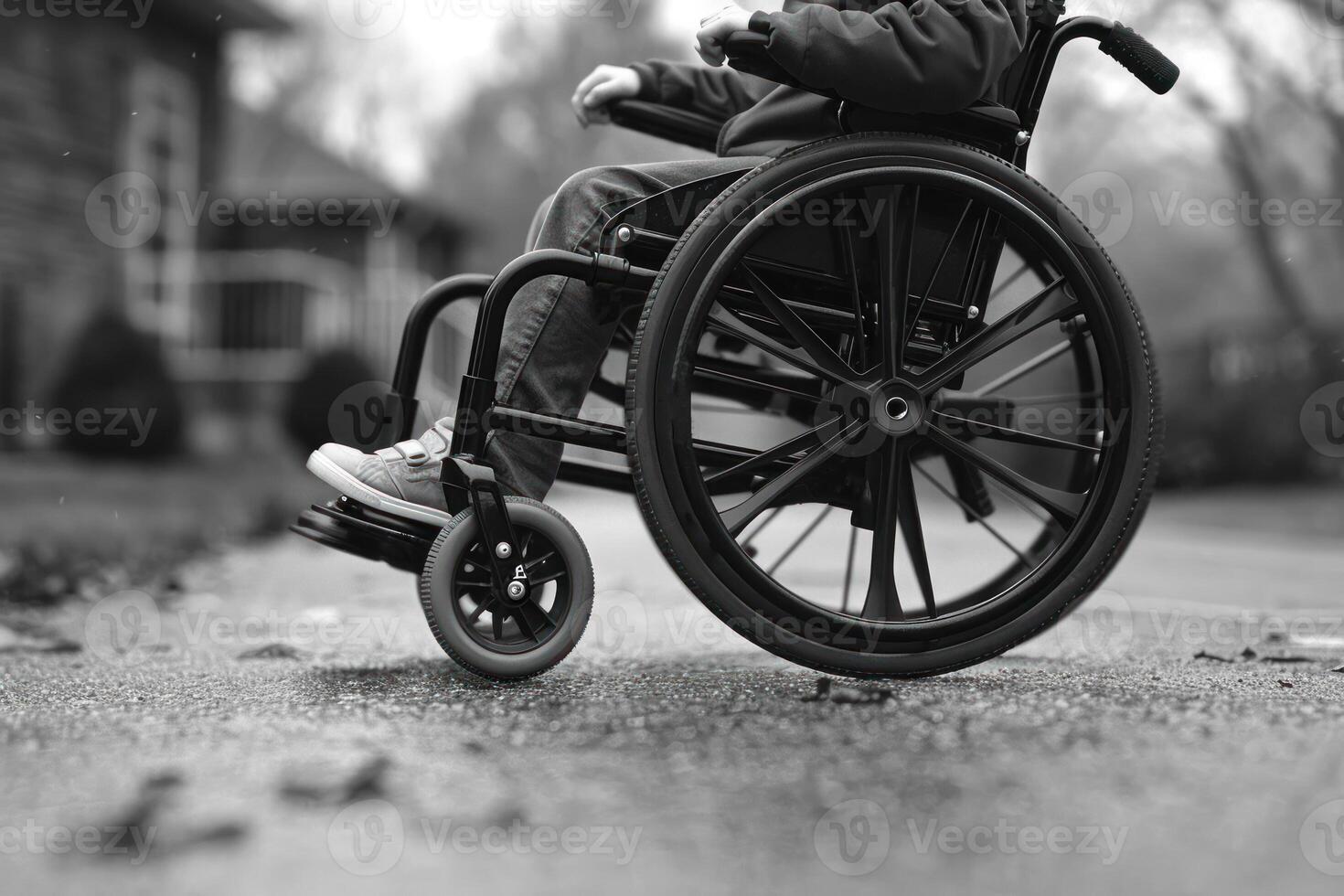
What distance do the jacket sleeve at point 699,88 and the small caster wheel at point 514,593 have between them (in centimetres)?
104

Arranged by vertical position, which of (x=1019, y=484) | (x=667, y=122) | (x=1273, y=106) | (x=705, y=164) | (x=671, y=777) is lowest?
(x=671, y=777)

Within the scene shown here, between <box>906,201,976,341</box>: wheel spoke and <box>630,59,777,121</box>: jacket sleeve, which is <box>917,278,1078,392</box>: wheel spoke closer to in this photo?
<box>906,201,976,341</box>: wheel spoke

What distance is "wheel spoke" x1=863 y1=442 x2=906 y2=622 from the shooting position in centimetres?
180

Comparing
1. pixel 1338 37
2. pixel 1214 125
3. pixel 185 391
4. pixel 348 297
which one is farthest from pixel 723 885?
Answer: pixel 1214 125

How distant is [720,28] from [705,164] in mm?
241

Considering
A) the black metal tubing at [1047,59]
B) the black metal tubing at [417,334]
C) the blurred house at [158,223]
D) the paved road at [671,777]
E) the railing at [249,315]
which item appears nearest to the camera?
Result: the paved road at [671,777]

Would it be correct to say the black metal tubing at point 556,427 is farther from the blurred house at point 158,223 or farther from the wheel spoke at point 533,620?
the blurred house at point 158,223

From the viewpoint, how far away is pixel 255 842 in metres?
1.12

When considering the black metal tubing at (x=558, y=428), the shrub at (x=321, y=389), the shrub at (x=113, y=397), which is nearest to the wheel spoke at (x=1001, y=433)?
the black metal tubing at (x=558, y=428)

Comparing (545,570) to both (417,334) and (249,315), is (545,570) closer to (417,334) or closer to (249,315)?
(417,334)

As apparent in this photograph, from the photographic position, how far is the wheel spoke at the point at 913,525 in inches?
72.4

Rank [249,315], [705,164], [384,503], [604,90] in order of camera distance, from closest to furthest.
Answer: [384,503]
[705,164]
[604,90]
[249,315]

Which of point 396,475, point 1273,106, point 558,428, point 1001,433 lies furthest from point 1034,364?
point 1273,106

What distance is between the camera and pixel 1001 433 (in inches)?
74.0
